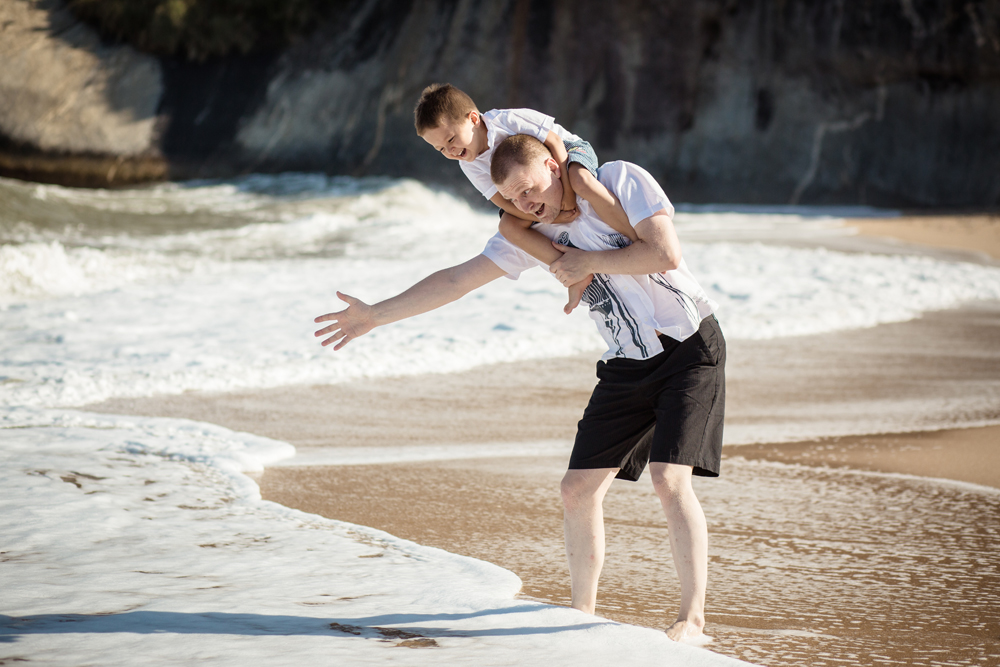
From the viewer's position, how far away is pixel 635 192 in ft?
8.20

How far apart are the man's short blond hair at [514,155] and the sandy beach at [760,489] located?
1.30 metres

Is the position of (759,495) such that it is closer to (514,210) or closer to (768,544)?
(768,544)

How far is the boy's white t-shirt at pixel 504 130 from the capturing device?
2.69 m

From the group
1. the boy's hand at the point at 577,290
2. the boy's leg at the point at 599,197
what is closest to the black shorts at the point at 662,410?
the boy's hand at the point at 577,290

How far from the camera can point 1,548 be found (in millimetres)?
3176

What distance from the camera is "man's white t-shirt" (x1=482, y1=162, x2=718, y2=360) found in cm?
250

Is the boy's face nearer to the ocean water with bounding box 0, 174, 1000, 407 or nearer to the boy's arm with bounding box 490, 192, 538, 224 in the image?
the boy's arm with bounding box 490, 192, 538, 224

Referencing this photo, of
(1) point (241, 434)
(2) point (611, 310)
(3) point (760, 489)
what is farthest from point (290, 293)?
(2) point (611, 310)

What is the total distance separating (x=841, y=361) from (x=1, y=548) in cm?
548

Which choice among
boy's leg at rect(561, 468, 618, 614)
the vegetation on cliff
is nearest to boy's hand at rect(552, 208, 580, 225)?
boy's leg at rect(561, 468, 618, 614)

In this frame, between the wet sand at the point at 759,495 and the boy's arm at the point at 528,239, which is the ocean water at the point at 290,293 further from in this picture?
the boy's arm at the point at 528,239

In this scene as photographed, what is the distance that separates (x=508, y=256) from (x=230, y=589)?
129 centimetres

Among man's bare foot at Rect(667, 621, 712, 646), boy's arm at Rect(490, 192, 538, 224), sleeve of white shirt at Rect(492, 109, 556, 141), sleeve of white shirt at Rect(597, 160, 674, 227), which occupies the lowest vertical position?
man's bare foot at Rect(667, 621, 712, 646)

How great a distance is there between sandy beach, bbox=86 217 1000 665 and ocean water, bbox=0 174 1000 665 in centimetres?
25
